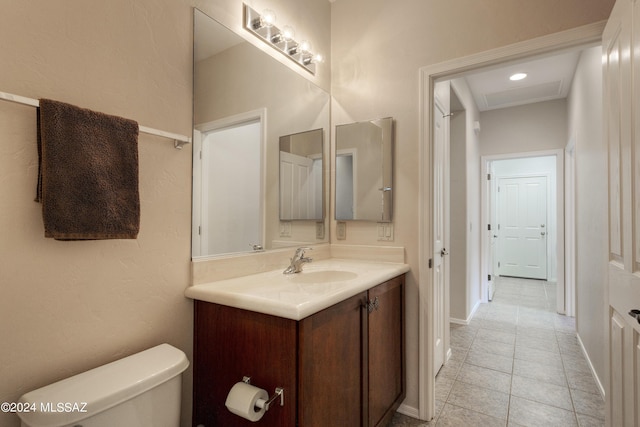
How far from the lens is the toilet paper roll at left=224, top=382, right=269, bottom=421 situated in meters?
1.05

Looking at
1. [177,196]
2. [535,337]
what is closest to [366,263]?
[177,196]

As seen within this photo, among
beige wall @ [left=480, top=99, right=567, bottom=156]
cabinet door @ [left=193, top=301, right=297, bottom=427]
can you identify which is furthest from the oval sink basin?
beige wall @ [left=480, top=99, right=567, bottom=156]

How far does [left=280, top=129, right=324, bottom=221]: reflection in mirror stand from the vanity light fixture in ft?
1.43

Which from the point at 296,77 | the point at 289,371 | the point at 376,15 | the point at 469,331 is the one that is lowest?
→ the point at 469,331

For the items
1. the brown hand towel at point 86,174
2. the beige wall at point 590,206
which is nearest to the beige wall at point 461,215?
the beige wall at point 590,206

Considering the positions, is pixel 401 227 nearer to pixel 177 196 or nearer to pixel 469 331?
pixel 177 196

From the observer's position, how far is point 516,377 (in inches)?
91.8

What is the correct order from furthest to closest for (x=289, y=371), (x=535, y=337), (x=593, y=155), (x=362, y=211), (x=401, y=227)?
(x=535, y=337), (x=593, y=155), (x=362, y=211), (x=401, y=227), (x=289, y=371)

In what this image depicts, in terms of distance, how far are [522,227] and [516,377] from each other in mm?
4463

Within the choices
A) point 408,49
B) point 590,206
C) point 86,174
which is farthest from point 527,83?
point 86,174

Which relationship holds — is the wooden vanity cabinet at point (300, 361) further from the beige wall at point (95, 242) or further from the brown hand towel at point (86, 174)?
the brown hand towel at point (86, 174)

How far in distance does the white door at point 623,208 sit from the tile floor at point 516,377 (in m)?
0.65

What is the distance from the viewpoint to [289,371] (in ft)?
3.58

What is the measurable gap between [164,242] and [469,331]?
122 inches
